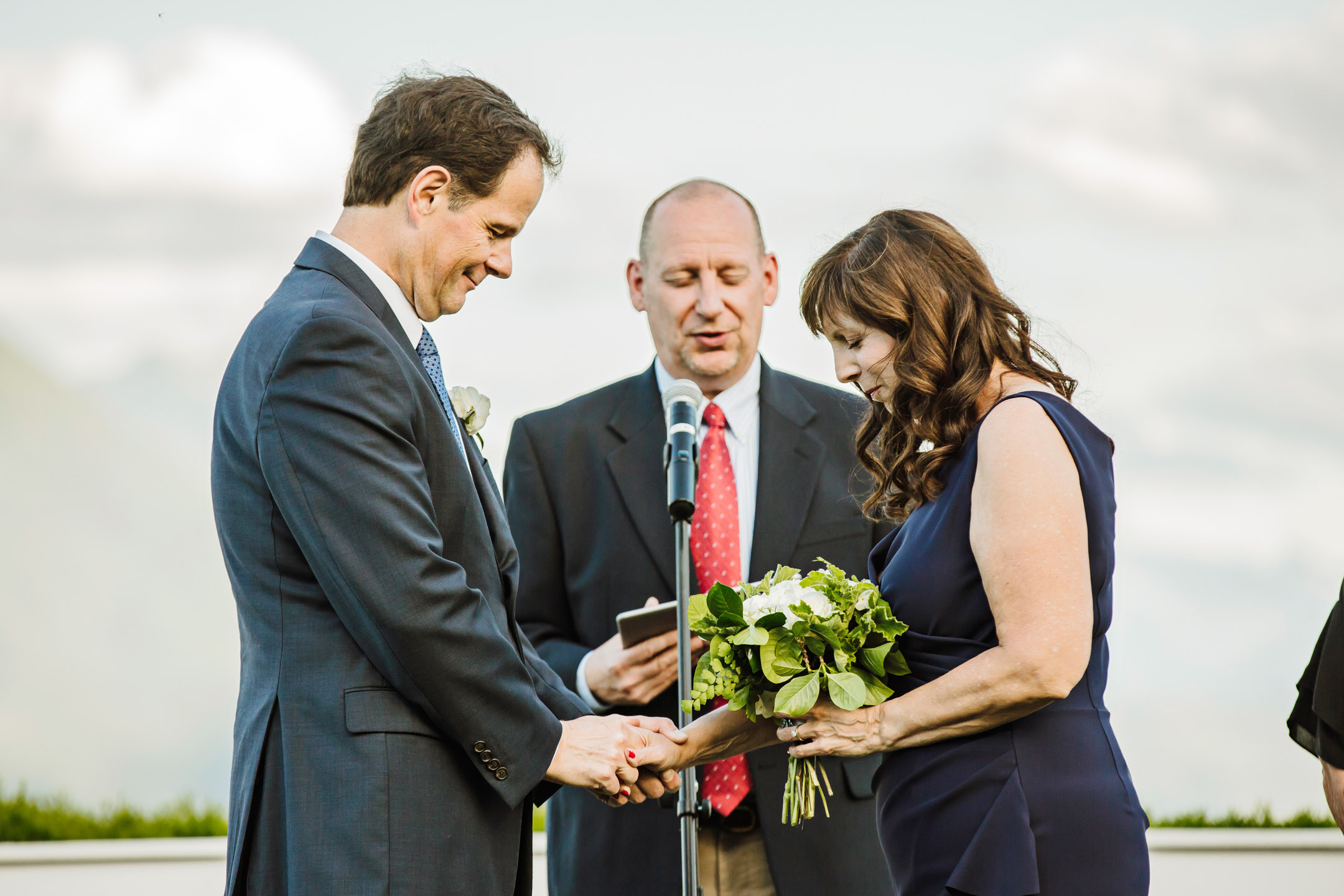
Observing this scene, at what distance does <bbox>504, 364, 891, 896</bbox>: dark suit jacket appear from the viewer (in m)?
2.57

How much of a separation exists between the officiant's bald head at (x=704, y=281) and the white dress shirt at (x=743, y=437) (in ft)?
0.10

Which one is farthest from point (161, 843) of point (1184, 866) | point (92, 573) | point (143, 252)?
point (1184, 866)

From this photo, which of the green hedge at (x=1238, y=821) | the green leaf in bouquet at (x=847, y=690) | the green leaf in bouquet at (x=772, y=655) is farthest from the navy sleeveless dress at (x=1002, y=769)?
the green hedge at (x=1238, y=821)

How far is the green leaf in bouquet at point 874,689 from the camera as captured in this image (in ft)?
6.39

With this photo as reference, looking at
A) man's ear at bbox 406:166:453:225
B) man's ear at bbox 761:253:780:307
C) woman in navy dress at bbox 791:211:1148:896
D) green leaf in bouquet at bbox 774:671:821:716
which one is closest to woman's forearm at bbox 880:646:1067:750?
woman in navy dress at bbox 791:211:1148:896

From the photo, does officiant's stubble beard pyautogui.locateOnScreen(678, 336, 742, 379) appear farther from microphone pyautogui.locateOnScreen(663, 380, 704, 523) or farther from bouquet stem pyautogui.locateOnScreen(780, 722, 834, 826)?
bouquet stem pyautogui.locateOnScreen(780, 722, 834, 826)

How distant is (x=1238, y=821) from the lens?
5.01 metres

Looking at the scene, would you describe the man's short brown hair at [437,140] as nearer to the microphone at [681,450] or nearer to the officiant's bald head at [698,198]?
the microphone at [681,450]

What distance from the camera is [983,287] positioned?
2078 mm

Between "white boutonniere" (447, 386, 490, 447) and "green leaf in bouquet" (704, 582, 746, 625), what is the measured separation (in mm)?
613

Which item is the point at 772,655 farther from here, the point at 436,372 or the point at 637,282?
the point at 637,282

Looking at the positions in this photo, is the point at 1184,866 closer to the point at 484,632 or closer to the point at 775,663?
the point at 775,663

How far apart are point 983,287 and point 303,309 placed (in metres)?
1.17

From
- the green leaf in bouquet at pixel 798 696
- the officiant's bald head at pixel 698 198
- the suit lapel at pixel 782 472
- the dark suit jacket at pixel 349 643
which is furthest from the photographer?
the officiant's bald head at pixel 698 198
